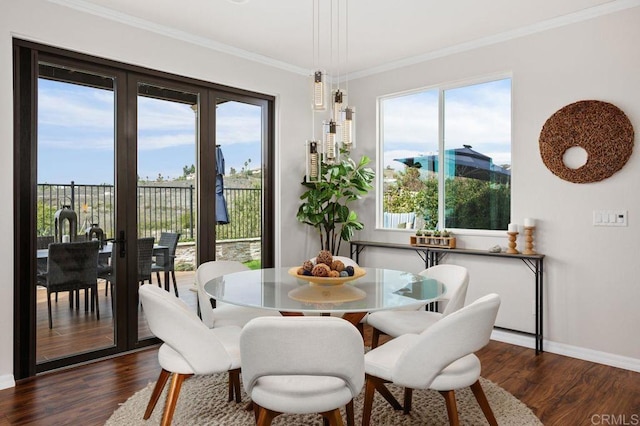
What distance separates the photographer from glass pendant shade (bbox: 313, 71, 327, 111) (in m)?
2.63

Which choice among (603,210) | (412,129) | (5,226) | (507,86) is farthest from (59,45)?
(603,210)

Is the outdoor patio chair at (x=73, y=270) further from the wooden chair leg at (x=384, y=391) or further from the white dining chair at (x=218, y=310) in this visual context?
the wooden chair leg at (x=384, y=391)

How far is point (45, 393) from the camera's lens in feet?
9.57

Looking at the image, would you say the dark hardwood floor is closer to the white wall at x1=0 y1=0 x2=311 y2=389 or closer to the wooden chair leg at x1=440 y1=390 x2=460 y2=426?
the white wall at x1=0 y1=0 x2=311 y2=389

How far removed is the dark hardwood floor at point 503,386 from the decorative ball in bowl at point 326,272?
1.36 metres

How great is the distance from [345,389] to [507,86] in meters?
3.32

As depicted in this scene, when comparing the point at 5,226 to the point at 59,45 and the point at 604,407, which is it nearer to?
the point at 59,45

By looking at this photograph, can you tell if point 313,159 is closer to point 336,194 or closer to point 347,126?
point 347,126

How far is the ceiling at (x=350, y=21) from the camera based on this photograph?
3.38 m

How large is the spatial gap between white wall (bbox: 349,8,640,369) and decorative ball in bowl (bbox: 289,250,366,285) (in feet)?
6.29

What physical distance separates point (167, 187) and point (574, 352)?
3.64 metres

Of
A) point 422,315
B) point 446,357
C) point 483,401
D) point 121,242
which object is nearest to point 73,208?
point 121,242

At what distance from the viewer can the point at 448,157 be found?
4520mm

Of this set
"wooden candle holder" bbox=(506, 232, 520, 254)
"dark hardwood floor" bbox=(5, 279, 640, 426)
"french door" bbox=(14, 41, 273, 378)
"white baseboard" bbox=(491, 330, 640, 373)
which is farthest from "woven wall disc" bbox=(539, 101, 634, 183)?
"french door" bbox=(14, 41, 273, 378)
